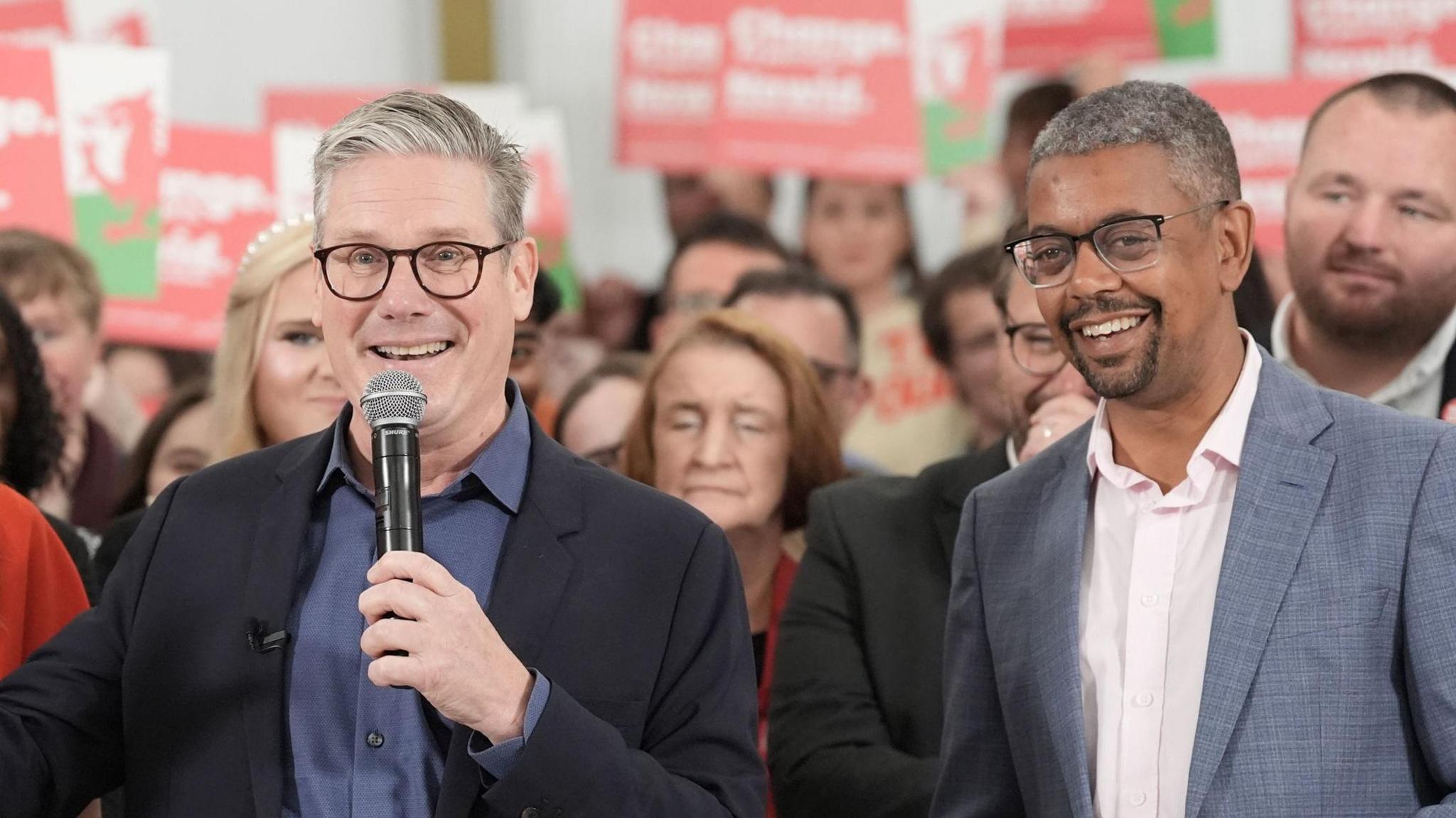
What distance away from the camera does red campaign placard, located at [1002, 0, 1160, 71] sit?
6.56 metres

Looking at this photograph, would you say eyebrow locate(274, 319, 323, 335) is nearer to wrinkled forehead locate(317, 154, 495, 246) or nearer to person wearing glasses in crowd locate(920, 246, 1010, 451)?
wrinkled forehead locate(317, 154, 495, 246)

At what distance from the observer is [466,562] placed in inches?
77.9

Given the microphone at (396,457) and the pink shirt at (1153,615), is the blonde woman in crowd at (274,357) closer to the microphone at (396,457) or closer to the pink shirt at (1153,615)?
the microphone at (396,457)

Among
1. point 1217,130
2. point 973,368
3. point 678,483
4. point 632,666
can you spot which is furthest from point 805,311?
point 632,666

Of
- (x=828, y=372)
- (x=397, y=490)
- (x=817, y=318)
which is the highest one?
(x=397, y=490)

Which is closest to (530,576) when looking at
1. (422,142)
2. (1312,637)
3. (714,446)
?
(422,142)

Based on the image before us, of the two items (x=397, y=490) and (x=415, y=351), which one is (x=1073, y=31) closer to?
(x=415, y=351)

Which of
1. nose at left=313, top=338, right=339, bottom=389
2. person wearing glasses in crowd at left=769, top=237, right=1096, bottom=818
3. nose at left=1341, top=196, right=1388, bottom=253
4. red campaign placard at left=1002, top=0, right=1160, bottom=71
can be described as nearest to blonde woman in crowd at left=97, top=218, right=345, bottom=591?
nose at left=313, top=338, right=339, bottom=389

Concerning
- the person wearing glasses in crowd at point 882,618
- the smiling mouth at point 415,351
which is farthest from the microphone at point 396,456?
the person wearing glasses in crowd at point 882,618

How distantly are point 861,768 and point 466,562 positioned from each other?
979 millimetres

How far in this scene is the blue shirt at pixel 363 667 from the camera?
1.88m

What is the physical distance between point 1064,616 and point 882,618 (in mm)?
821

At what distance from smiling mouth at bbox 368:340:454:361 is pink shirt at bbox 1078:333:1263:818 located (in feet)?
2.67

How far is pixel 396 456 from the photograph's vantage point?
5.73ft
